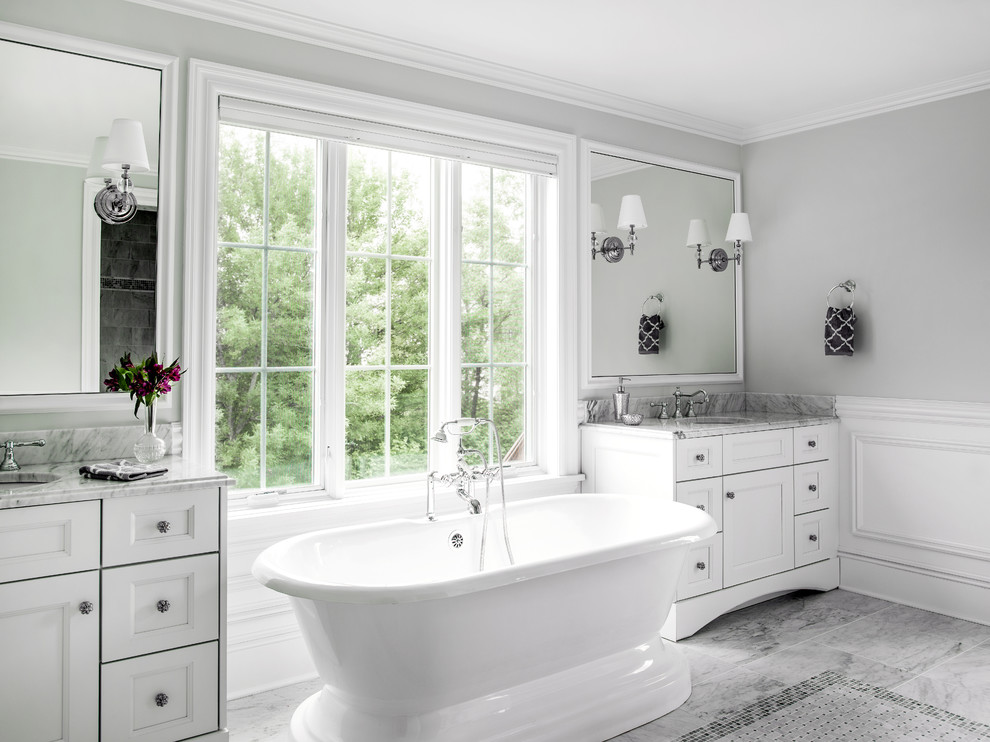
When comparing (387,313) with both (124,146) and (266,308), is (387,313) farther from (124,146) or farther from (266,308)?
(124,146)

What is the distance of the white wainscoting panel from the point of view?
11.6 feet

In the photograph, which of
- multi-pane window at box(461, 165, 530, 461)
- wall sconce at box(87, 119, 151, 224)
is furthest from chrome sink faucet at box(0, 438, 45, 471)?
multi-pane window at box(461, 165, 530, 461)

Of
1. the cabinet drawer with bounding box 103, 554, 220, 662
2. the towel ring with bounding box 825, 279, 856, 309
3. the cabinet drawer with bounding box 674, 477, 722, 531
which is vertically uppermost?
the towel ring with bounding box 825, 279, 856, 309

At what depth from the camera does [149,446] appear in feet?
7.95

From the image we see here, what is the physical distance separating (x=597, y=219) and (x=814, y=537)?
198cm

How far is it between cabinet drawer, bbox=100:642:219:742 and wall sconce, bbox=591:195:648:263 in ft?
8.40

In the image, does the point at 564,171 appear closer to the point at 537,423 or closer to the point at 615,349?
the point at 615,349

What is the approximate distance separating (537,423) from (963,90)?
2575 millimetres

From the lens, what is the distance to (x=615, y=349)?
392 cm

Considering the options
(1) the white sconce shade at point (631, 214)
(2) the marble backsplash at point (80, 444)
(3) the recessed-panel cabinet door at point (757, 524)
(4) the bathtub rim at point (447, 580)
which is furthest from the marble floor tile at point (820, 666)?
(2) the marble backsplash at point (80, 444)

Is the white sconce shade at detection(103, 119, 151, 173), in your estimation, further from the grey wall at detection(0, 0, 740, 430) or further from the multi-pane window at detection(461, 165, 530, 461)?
A: the multi-pane window at detection(461, 165, 530, 461)

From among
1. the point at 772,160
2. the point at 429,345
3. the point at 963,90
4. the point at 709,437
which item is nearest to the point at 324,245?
the point at 429,345

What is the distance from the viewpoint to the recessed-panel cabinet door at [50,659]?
1961 millimetres

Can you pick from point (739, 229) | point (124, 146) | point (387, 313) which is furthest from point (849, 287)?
point (124, 146)
